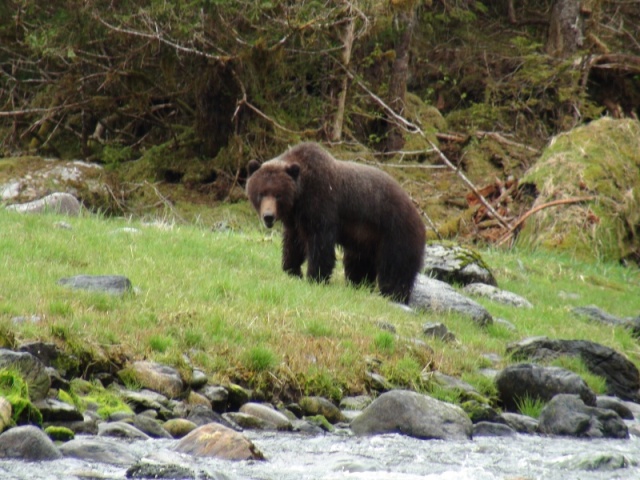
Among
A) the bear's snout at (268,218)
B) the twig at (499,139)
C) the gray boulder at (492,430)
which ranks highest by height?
the twig at (499,139)

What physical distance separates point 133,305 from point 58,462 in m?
2.58

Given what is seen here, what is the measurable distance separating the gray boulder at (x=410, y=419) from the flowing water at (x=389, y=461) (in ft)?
0.38

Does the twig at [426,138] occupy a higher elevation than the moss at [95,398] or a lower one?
higher

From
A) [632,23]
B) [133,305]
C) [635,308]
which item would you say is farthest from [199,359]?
[632,23]

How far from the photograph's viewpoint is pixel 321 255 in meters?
9.65

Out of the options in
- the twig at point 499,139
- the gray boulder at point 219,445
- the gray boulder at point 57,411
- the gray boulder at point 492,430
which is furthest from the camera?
the twig at point 499,139

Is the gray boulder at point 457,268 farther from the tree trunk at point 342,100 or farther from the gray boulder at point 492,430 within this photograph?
the tree trunk at point 342,100

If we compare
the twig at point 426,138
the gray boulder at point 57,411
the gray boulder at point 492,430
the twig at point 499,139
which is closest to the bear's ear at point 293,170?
the gray boulder at point 492,430

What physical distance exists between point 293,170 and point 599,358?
137 inches

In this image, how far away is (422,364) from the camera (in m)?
7.25

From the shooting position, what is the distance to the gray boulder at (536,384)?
6984 millimetres

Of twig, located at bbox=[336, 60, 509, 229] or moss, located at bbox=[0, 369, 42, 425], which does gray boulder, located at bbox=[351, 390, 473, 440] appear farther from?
twig, located at bbox=[336, 60, 509, 229]

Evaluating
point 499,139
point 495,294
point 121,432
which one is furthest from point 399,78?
point 121,432

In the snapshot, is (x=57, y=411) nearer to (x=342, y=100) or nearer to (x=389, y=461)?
(x=389, y=461)
